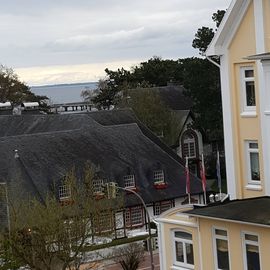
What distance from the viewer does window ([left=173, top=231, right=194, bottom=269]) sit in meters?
29.1

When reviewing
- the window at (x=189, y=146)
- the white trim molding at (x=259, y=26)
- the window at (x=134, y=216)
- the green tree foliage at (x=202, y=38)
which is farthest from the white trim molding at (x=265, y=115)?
the window at (x=189, y=146)

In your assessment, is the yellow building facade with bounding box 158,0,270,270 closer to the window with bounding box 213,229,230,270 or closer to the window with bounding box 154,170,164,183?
the window with bounding box 213,229,230,270

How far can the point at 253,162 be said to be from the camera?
2853 cm

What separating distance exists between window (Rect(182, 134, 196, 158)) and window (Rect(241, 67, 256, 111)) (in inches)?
2300

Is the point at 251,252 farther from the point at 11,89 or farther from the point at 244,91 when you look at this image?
the point at 11,89

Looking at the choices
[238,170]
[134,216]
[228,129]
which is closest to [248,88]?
[228,129]

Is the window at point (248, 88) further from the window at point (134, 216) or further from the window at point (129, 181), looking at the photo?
the window at point (129, 181)

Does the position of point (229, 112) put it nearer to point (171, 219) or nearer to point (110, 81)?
point (171, 219)

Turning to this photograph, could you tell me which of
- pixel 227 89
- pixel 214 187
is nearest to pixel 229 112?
pixel 227 89

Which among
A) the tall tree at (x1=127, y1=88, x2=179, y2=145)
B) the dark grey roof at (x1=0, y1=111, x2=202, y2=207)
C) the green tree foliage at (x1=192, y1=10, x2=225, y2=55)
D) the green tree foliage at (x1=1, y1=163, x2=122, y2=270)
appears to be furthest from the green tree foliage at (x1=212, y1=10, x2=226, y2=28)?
the green tree foliage at (x1=1, y1=163, x2=122, y2=270)

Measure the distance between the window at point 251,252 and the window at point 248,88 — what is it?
207 inches

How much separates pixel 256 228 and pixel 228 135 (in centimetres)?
527

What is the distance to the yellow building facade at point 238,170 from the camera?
2606 cm

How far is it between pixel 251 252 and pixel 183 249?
4.33 m
